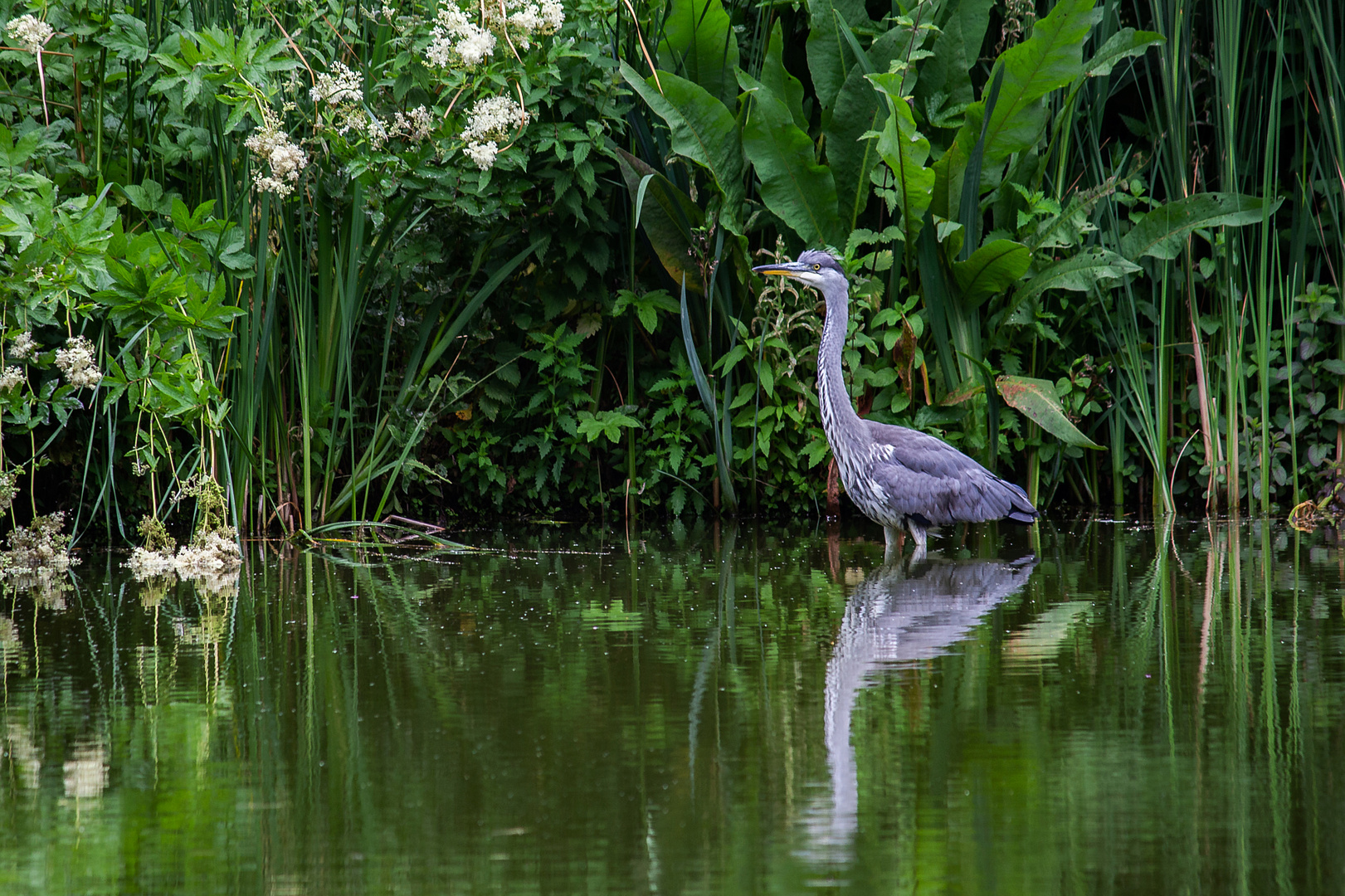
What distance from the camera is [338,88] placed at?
4.67 m

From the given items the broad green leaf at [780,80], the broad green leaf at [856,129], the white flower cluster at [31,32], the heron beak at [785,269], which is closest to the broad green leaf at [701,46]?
the broad green leaf at [780,80]

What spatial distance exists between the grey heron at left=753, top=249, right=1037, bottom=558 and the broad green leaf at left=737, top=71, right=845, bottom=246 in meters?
0.48

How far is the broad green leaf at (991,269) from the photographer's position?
18.0ft

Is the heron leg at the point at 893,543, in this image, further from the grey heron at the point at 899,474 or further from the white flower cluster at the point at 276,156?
the white flower cluster at the point at 276,156

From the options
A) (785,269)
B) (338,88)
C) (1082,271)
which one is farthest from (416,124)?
(1082,271)

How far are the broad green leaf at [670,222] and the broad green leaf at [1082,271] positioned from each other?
158 cm

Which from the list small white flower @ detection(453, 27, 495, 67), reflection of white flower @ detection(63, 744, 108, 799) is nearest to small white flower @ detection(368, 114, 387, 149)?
small white flower @ detection(453, 27, 495, 67)

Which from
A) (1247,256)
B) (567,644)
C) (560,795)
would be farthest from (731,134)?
(560,795)

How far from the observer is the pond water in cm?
167

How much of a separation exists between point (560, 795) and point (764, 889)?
0.46 metres

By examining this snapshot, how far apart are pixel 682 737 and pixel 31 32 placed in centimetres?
366

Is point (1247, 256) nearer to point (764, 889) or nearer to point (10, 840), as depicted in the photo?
point (764, 889)

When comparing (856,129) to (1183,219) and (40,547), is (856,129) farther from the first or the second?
(40,547)

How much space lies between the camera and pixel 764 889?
1574mm
